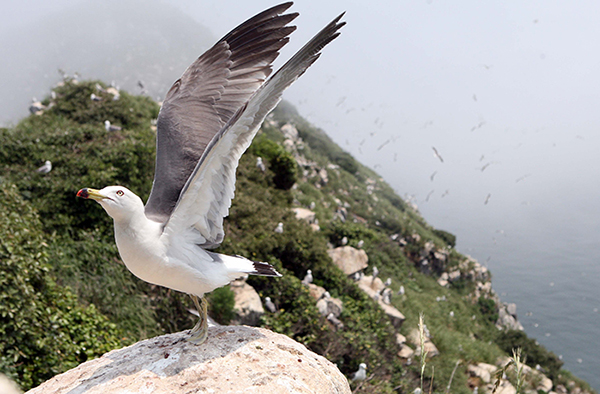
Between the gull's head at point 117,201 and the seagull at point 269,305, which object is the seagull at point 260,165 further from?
the gull's head at point 117,201

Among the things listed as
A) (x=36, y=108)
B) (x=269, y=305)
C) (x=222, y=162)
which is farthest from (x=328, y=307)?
(x=36, y=108)

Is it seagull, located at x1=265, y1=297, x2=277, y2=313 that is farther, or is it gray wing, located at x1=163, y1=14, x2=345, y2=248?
seagull, located at x1=265, y1=297, x2=277, y2=313

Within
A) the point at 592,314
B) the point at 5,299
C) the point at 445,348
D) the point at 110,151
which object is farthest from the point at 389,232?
the point at 592,314

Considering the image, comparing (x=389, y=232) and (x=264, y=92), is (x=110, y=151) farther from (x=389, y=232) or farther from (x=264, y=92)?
(x=389, y=232)

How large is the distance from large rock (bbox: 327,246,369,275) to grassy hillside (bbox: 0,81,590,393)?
166cm

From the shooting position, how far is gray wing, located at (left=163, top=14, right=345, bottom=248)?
253 centimetres

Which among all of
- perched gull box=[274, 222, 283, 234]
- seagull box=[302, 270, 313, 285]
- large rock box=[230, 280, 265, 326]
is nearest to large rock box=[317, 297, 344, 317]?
seagull box=[302, 270, 313, 285]

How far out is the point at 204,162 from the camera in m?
2.54

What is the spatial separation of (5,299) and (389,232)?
21.6m

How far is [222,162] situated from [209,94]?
158 cm

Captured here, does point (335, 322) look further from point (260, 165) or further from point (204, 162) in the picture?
point (204, 162)

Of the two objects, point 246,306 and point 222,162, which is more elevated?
point 222,162

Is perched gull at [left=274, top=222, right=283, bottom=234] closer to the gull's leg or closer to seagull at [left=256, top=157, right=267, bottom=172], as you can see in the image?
seagull at [left=256, top=157, right=267, bottom=172]

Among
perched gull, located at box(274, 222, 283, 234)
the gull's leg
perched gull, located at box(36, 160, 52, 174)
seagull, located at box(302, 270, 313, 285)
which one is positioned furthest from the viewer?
perched gull, located at box(274, 222, 283, 234)
